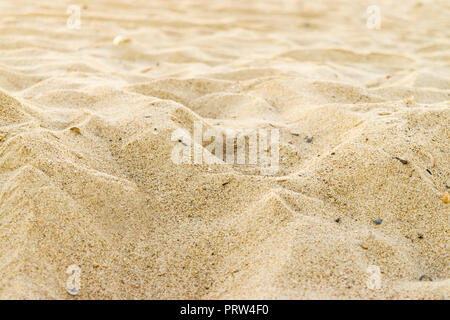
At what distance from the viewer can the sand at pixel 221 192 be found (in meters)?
1.27

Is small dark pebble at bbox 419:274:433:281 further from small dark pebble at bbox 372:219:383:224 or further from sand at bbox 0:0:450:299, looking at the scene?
small dark pebble at bbox 372:219:383:224

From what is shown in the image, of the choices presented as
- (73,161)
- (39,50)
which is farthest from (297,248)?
(39,50)

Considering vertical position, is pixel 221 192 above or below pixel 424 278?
above

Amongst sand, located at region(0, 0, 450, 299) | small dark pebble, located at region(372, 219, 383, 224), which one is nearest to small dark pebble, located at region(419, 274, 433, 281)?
sand, located at region(0, 0, 450, 299)

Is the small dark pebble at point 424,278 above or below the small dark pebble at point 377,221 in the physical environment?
below

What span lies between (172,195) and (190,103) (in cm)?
105

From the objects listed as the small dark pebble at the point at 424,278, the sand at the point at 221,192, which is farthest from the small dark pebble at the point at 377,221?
the small dark pebble at the point at 424,278

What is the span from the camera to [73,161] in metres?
1.59

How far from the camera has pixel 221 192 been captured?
1.62m

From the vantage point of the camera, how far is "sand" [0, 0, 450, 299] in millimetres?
1267

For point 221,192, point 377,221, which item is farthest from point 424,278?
point 221,192

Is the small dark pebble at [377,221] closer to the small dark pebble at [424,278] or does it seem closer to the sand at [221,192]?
the sand at [221,192]

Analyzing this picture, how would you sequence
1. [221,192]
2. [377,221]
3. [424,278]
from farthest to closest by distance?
[221,192]
[377,221]
[424,278]

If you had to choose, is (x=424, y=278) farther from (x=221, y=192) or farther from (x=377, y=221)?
(x=221, y=192)
